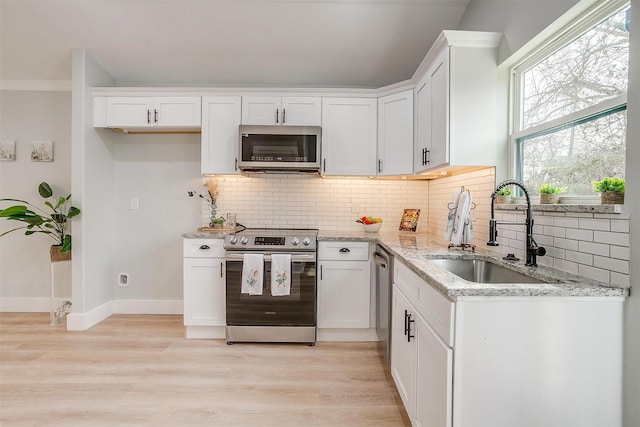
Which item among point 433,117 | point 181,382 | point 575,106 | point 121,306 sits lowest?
point 181,382

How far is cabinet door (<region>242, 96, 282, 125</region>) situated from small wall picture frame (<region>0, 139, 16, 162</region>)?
258 cm

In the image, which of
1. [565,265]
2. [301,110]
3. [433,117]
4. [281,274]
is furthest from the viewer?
[301,110]

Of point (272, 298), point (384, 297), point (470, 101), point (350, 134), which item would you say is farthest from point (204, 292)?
point (470, 101)

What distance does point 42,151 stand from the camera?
139 inches

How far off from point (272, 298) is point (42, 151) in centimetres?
299

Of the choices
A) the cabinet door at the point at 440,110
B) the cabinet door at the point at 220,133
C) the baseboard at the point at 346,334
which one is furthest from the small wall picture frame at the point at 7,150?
the cabinet door at the point at 440,110

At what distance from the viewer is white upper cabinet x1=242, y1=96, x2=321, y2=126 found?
10.3 ft

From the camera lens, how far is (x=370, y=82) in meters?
3.49

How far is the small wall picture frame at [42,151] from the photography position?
3.52 m

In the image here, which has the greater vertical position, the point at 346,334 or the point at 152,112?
the point at 152,112

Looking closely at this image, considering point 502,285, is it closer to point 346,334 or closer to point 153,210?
point 346,334

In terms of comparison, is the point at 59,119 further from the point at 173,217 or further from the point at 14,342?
the point at 14,342

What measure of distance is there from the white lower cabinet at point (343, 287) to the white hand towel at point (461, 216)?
3.05 ft

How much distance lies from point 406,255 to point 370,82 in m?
2.25
